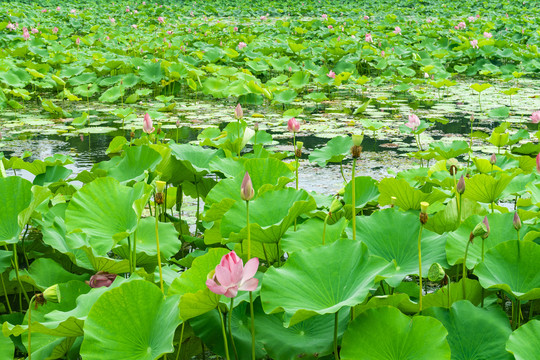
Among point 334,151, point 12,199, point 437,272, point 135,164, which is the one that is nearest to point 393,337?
point 437,272

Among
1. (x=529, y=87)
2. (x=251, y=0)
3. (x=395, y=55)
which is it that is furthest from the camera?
(x=251, y=0)

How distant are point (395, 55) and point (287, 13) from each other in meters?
7.80

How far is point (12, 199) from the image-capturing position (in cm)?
161

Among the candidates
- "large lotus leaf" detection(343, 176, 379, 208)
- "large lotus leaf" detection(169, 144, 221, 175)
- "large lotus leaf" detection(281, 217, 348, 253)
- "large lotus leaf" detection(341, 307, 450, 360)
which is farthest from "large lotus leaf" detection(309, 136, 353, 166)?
"large lotus leaf" detection(341, 307, 450, 360)

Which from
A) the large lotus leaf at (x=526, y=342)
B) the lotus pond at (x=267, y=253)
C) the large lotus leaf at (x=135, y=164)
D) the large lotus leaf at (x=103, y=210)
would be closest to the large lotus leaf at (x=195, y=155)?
the lotus pond at (x=267, y=253)

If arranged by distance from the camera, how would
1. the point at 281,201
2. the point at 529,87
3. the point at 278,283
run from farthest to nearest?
the point at 529,87 → the point at 281,201 → the point at 278,283

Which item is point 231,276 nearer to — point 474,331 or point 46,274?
point 474,331

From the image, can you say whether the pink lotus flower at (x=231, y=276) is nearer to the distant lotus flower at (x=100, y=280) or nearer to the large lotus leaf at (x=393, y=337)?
the large lotus leaf at (x=393, y=337)

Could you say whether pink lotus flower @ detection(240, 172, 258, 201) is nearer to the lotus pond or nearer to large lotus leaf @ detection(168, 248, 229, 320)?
the lotus pond

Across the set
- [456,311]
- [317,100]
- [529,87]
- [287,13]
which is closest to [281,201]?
[456,311]

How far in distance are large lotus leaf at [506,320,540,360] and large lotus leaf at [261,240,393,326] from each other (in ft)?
0.87

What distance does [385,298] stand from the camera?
4.14ft

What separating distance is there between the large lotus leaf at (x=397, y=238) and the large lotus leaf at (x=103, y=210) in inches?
24.1

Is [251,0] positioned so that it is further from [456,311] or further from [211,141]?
[456,311]
